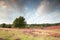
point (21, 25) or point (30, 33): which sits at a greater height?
point (21, 25)

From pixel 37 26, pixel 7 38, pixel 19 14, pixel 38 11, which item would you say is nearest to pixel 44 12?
pixel 38 11

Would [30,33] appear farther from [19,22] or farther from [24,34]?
[19,22]

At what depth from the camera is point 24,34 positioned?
186 cm

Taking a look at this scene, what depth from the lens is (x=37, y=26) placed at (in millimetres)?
1887

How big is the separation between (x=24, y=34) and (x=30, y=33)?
0.30 feet

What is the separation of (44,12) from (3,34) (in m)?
0.72

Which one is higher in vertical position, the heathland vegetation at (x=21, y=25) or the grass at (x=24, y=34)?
the heathland vegetation at (x=21, y=25)

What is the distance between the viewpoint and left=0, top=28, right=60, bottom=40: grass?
6.06ft

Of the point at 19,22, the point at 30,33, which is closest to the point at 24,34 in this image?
the point at 30,33

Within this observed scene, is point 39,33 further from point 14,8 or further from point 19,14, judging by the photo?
point 14,8

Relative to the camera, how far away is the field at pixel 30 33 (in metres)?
1.84

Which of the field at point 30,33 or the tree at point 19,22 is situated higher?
the tree at point 19,22

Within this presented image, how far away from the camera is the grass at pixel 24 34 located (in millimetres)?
1846

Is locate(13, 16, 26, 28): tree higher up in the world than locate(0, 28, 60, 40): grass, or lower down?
higher up
